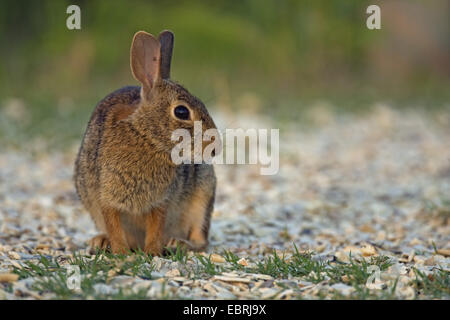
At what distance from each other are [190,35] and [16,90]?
396 centimetres

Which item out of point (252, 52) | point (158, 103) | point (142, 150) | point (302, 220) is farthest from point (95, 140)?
point (252, 52)

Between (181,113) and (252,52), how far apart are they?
9142 mm

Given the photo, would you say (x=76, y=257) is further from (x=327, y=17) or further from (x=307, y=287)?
(x=327, y=17)

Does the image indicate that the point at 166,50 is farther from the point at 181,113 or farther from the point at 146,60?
the point at 181,113

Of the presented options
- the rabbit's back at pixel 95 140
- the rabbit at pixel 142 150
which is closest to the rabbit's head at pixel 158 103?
the rabbit at pixel 142 150

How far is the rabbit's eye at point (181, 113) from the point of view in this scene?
13.7ft

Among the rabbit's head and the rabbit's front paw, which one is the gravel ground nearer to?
the rabbit's front paw

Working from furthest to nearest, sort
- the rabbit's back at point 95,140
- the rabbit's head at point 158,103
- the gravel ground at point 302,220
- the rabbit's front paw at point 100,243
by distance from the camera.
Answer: the rabbit's front paw at point 100,243, the rabbit's back at point 95,140, the rabbit's head at point 158,103, the gravel ground at point 302,220

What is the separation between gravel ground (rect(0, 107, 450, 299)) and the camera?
3598 millimetres

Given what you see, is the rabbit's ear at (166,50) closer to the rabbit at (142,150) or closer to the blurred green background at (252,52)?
the rabbit at (142,150)

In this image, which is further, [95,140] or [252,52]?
[252,52]

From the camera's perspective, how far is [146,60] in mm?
4254

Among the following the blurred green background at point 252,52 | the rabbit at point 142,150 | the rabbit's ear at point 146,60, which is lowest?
the rabbit at point 142,150
